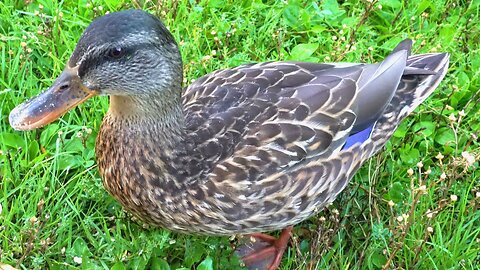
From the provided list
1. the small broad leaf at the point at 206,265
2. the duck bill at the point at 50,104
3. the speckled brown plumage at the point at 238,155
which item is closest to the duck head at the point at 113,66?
the duck bill at the point at 50,104

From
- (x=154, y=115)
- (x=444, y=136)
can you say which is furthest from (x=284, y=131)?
(x=444, y=136)

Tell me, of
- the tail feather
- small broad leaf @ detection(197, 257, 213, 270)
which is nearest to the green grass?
small broad leaf @ detection(197, 257, 213, 270)

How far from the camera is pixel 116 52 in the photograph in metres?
2.92

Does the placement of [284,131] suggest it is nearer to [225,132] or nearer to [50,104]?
[225,132]

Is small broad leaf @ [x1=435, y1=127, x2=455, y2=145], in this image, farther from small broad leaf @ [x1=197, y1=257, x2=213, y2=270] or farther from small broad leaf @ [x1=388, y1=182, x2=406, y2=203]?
small broad leaf @ [x1=197, y1=257, x2=213, y2=270]

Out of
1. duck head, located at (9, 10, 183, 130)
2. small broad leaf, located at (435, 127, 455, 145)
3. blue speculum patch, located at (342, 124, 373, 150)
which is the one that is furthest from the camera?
small broad leaf, located at (435, 127, 455, 145)

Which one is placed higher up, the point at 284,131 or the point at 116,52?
the point at 116,52

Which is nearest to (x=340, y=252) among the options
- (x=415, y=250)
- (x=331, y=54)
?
(x=415, y=250)

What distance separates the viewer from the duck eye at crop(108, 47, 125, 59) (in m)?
2.90

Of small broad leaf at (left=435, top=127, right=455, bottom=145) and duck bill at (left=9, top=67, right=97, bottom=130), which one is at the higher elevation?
duck bill at (left=9, top=67, right=97, bottom=130)

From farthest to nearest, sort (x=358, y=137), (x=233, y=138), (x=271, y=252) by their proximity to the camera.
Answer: (x=271, y=252), (x=358, y=137), (x=233, y=138)

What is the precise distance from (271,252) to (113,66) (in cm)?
132

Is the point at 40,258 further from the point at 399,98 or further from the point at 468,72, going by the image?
the point at 468,72

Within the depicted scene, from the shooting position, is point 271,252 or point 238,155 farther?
point 271,252
